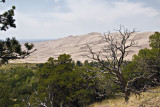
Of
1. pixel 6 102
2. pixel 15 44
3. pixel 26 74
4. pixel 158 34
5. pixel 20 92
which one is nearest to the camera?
pixel 15 44

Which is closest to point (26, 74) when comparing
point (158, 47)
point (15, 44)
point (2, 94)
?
point (2, 94)

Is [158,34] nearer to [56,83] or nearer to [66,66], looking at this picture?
[66,66]

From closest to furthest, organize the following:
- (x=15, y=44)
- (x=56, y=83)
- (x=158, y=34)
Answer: (x=15, y=44) < (x=56, y=83) < (x=158, y=34)

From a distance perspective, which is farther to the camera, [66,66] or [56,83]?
[66,66]

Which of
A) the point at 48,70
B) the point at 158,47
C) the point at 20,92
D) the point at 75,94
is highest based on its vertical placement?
the point at 158,47

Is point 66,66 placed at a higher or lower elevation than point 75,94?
higher

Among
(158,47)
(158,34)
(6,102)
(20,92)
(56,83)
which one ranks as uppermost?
(158,34)

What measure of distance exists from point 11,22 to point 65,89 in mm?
16363

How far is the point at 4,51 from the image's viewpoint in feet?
34.6

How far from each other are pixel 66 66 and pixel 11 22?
655 inches

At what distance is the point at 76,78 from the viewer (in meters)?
24.7

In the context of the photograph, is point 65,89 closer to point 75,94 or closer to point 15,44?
point 75,94

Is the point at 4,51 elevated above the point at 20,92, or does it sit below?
above

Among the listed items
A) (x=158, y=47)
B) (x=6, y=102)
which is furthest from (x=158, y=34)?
(x=6, y=102)
